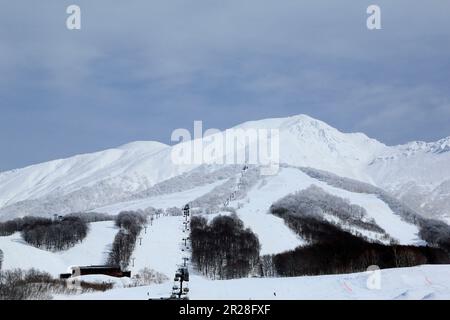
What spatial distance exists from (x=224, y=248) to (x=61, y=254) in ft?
153

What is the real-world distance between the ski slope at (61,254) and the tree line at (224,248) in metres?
26.7

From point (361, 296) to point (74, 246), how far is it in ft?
420

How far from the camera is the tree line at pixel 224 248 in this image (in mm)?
150625

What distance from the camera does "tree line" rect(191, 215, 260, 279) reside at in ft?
494

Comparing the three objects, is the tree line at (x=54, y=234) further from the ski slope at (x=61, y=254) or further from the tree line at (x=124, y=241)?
the tree line at (x=124, y=241)

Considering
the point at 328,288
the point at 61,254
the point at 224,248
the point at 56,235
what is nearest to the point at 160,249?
the point at 224,248

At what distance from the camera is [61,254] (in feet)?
496

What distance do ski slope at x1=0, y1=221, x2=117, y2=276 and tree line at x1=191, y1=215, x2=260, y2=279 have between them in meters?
26.7

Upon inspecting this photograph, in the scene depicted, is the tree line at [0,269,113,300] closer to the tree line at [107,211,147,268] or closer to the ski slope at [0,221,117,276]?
the ski slope at [0,221,117,276]

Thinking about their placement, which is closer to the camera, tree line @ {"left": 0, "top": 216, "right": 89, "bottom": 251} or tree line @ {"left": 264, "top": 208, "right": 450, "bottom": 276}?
tree line @ {"left": 264, "top": 208, "right": 450, "bottom": 276}

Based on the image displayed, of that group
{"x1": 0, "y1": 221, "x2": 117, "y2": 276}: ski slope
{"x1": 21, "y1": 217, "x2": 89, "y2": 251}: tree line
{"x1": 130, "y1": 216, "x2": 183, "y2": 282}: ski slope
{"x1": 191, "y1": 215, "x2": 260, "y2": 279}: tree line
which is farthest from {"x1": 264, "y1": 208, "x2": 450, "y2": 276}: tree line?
{"x1": 21, "y1": 217, "x2": 89, "y2": 251}: tree line

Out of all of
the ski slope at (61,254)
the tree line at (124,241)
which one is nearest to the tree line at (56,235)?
the ski slope at (61,254)
